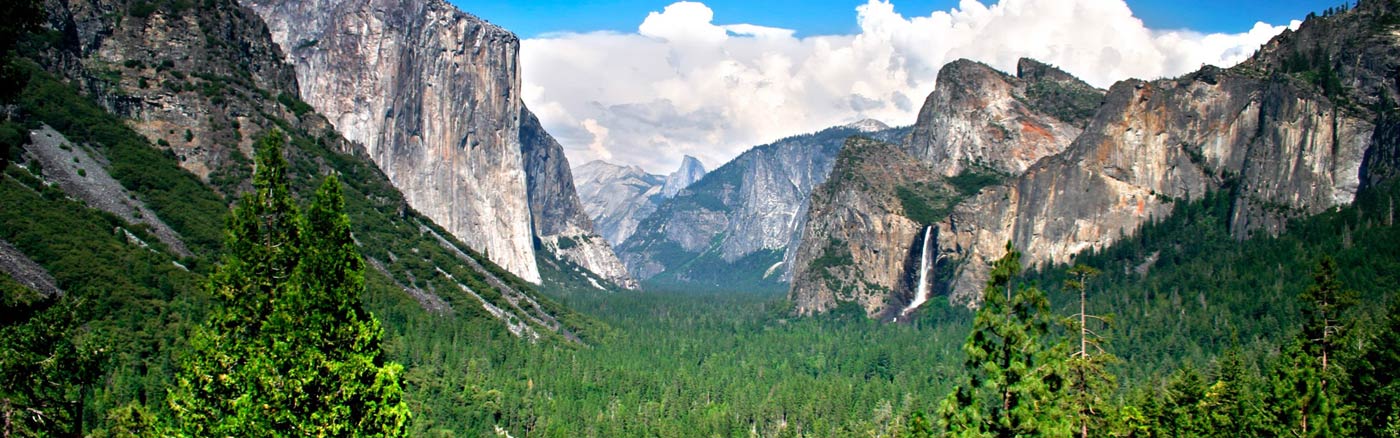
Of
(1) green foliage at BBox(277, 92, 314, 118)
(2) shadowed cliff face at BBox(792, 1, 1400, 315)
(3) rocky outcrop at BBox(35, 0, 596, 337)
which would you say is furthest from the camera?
(1) green foliage at BBox(277, 92, 314, 118)

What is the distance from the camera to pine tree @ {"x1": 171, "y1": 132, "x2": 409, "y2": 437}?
26.0 metres

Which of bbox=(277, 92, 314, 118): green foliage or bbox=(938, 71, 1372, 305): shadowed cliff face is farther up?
bbox=(938, 71, 1372, 305): shadowed cliff face

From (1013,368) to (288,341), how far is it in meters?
20.7

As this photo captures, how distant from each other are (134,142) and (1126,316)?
141582 mm

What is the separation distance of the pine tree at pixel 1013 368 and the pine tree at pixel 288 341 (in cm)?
1705

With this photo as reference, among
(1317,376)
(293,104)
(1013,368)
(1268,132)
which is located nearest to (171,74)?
(293,104)

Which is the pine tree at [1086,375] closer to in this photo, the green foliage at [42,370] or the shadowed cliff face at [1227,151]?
the green foliage at [42,370]

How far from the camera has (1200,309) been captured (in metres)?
142

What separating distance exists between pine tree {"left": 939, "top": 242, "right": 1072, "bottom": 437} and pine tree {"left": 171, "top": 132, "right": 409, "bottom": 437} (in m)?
17.1

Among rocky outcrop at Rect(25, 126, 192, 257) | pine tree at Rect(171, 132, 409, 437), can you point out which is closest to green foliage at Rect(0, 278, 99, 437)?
pine tree at Rect(171, 132, 409, 437)

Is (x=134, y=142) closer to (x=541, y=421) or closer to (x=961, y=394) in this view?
(x=541, y=421)

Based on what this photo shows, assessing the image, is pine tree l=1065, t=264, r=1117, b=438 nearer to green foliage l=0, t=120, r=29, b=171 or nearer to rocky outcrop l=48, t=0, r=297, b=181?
green foliage l=0, t=120, r=29, b=171

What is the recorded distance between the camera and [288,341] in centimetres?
2641

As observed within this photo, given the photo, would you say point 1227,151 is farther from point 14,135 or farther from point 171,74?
point 14,135
